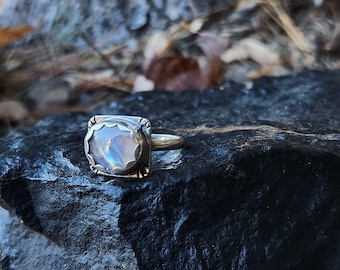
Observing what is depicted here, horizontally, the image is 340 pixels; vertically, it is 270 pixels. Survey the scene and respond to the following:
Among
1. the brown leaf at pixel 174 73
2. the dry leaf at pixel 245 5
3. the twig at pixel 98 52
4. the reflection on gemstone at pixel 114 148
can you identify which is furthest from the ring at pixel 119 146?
the dry leaf at pixel 245 5

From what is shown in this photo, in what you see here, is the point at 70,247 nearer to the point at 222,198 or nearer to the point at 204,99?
the point at 222,198

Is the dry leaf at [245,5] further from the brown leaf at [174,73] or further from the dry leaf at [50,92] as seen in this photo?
the dry leaf at [50,92]

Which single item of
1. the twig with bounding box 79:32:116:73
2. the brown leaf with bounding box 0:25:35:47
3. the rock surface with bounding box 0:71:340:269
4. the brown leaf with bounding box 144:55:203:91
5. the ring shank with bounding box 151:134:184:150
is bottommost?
the brown leaf with bounding box 144:55:203:91

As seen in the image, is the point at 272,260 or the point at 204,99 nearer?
the point at 272,260

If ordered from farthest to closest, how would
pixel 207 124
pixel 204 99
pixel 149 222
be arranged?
pixel 204 99, pixel 207 124, pixel 149 222

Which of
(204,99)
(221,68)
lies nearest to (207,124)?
(204,99)

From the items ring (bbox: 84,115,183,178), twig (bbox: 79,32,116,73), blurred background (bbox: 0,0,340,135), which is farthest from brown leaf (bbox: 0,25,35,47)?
ring (bbox: 84,115,183,178)

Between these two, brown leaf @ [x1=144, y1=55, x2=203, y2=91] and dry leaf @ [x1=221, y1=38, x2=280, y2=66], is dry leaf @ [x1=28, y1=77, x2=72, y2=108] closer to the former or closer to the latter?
brown leaf @ [x1=144, y1=55, x2=203, y2=91]
